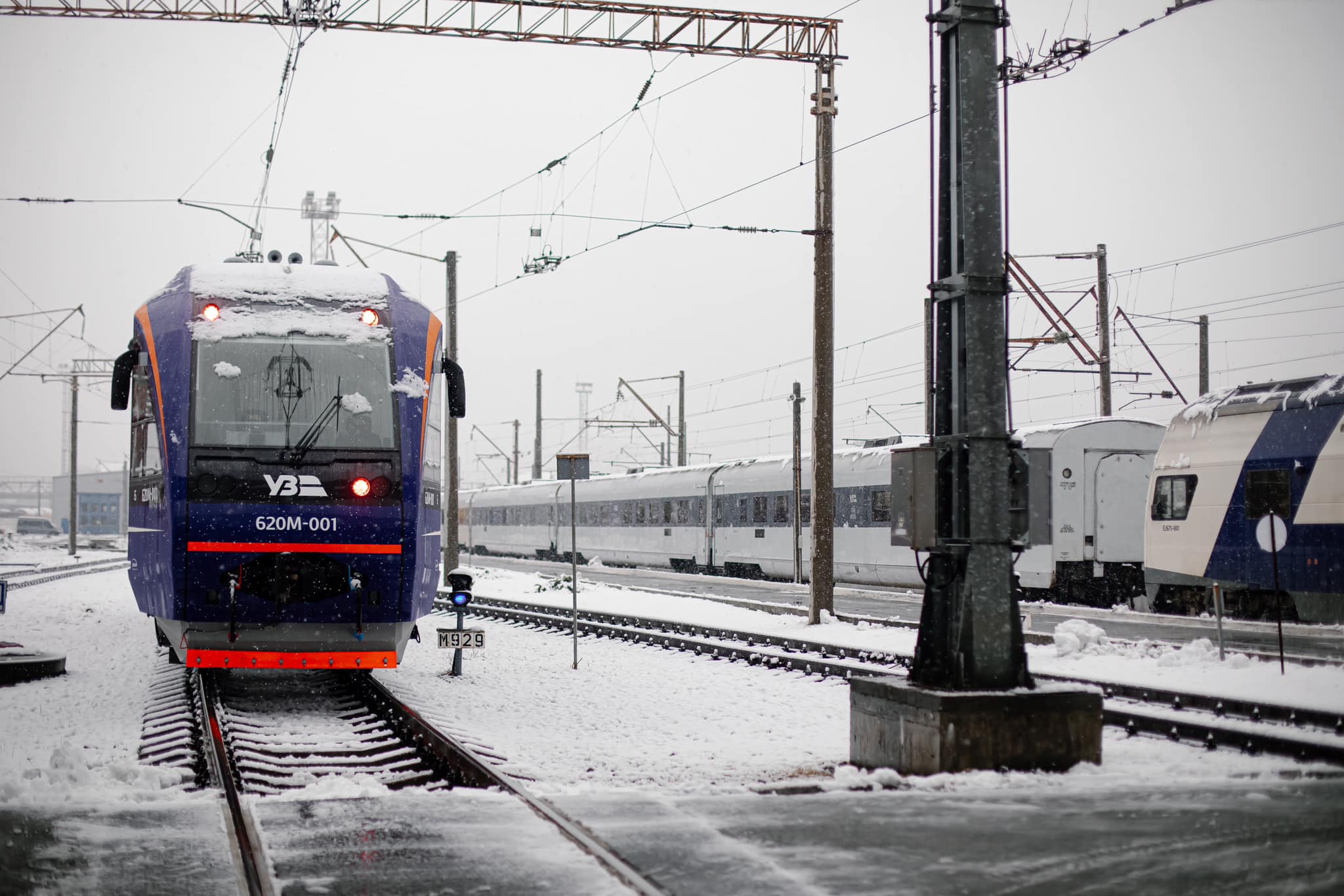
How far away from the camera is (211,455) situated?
10.3m

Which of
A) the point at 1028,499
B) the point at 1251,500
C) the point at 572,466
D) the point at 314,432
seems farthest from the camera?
the point at 1251,500

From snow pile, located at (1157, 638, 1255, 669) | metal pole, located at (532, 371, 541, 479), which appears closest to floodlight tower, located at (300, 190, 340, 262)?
metal pole, located at (532, 371, 541, 479)

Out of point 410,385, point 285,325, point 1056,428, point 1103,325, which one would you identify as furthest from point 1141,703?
point 1103,325

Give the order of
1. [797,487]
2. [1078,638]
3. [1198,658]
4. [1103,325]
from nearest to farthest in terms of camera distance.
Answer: [1198,658] < [1078,638] < [797,487] < [1103,325]

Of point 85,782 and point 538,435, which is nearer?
point 85,782

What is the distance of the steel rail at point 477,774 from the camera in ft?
18.4

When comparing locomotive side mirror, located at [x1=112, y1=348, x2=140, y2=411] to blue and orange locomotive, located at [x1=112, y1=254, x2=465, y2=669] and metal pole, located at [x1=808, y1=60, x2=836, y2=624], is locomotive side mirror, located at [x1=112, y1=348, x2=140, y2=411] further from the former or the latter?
metal pole, located at [x1=808, y1=60, x2=836, y2=624]

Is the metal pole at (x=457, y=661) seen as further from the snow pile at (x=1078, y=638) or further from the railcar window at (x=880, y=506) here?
the railcar window at (x=880, y=506)

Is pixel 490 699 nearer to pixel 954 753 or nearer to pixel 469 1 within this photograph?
pixel 954 753

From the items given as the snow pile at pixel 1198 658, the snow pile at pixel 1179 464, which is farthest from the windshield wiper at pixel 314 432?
the snow pile at pixel 1179 464

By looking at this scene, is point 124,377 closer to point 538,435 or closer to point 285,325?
point 285,325

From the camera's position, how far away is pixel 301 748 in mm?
9180

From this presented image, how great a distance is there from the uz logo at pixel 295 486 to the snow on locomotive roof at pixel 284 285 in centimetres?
153

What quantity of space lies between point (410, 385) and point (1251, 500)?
12.8 meters
